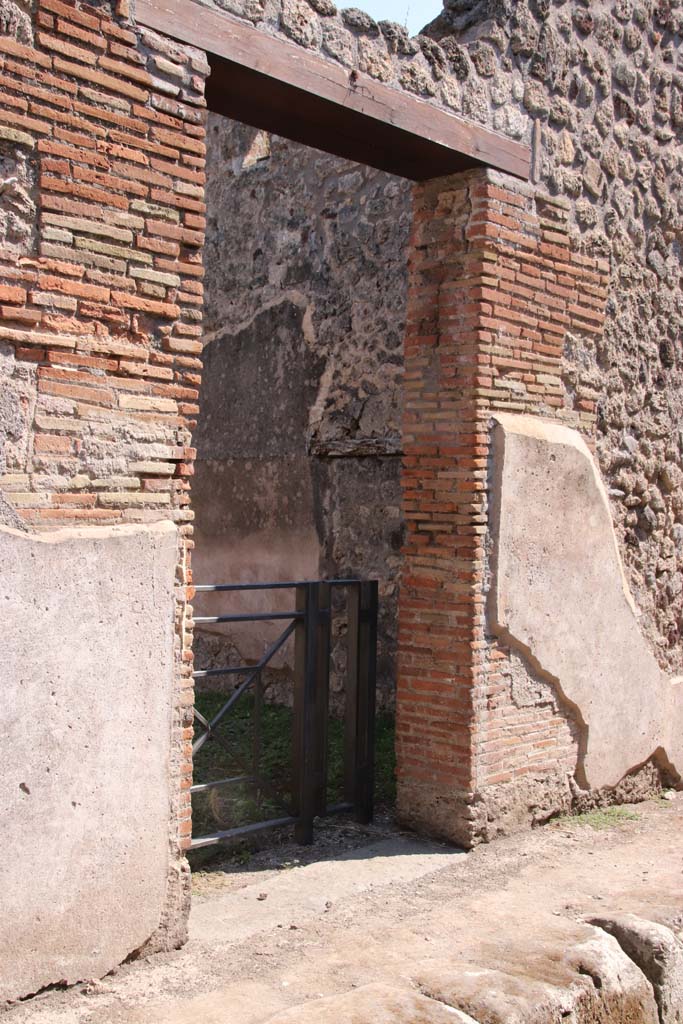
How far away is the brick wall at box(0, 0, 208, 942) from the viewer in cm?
342

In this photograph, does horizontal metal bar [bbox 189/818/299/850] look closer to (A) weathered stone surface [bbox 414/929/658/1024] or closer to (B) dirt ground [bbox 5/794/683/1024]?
(B) dirt ground [bbox 5/794/683/1024]

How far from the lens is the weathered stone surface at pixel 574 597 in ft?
17.1

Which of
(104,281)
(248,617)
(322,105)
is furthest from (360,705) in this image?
(322,105)

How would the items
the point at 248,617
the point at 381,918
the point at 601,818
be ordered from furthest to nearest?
the point at 601,818 → the point at 248,617 → the point at 381,918

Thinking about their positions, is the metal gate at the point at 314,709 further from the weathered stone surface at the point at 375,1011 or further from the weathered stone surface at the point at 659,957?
the weathered stone surface at the point at 659,957

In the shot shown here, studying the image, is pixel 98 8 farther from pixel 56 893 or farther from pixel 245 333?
pixel 245 333

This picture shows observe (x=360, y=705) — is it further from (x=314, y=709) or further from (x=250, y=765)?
(x=250, y=765)

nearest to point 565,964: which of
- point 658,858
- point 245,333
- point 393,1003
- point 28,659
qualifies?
point 393,1003

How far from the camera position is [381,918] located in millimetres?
4281

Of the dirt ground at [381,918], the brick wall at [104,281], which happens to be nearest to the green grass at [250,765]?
the dirt ground at [381,918]

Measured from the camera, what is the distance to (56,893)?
342 centimetres

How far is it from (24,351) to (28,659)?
3.24 ft

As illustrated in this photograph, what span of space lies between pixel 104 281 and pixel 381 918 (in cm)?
270

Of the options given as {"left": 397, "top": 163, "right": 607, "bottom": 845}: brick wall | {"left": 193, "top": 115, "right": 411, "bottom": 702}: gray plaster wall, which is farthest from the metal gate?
{"left": 193, "top": 115, "right": 411, "bottom": 702}: gray plaster wall
